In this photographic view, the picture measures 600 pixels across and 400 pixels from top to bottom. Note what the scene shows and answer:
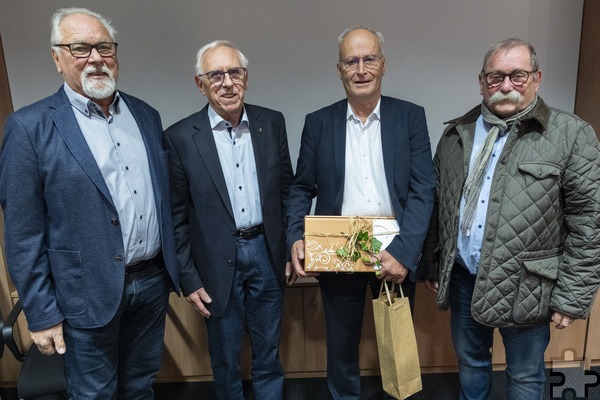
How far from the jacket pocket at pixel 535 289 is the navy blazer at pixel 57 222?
1381mm

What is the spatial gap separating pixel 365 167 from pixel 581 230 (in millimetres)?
783

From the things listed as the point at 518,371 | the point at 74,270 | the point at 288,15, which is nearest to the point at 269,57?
the point at 288,15

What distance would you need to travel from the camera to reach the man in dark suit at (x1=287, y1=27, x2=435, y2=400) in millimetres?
1688

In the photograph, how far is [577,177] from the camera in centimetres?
149

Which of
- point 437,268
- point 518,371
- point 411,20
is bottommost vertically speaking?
point 518,371

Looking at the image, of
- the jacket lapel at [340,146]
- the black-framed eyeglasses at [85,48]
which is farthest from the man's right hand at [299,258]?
the black-framed eyeglasses at [85,48]

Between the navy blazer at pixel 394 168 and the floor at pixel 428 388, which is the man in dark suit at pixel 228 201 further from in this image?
the floor at pixel 428 388

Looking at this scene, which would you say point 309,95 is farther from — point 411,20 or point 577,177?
point 577,177

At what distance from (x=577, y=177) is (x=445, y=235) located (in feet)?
Result: 1.57

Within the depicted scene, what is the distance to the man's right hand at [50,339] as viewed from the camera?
1.46 metres

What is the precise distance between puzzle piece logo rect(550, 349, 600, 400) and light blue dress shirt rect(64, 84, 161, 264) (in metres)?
2.12

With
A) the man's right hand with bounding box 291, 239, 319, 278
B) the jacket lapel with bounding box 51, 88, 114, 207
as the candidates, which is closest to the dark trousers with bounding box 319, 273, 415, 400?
the man's right hand with bounding box 291, 239, 319, 278

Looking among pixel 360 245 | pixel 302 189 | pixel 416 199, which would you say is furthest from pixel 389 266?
pixel 302 189

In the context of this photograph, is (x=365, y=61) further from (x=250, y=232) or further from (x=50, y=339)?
(x=50, y=339)
